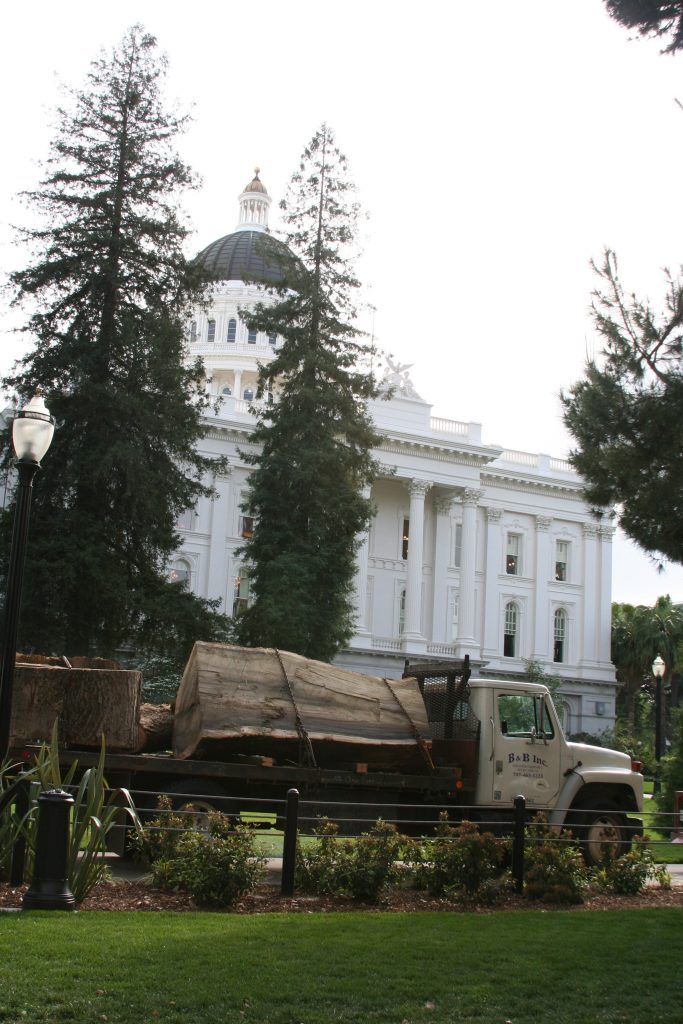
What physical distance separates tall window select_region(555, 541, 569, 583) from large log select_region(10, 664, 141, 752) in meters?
64.1

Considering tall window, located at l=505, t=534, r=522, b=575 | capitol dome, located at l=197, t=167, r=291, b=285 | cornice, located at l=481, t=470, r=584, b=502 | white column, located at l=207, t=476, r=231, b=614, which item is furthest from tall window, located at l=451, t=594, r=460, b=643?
capitol dome, located at l=197, t=167, r=291, b=285

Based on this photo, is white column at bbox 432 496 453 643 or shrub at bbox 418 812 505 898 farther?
white column at bbox 432 496 453 643

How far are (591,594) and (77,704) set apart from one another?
65151mm

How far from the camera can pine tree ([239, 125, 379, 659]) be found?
35.0 m

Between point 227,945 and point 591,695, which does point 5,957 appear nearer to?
point 227,945

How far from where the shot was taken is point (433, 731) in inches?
616

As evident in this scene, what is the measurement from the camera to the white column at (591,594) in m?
73.9

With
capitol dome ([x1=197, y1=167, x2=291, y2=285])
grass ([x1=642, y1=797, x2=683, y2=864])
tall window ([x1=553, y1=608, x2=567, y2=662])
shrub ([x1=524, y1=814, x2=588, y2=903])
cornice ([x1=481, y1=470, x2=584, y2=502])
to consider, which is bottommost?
grass ([x1=642, y1=797, x2=683, y2=864])

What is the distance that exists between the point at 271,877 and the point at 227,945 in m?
4.88

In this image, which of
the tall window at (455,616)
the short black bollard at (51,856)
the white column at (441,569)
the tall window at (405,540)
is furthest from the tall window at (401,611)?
the short black bollard at (51,856)

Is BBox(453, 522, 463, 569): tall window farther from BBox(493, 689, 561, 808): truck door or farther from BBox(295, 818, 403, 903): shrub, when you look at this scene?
BBox(295, 818, 403, 903): shrub

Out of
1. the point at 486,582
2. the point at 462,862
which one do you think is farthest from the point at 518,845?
the point at 486,582

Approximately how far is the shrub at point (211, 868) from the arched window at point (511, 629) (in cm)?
6308

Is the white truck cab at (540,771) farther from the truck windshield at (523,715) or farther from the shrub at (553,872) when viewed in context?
the shrub at (553,872)
